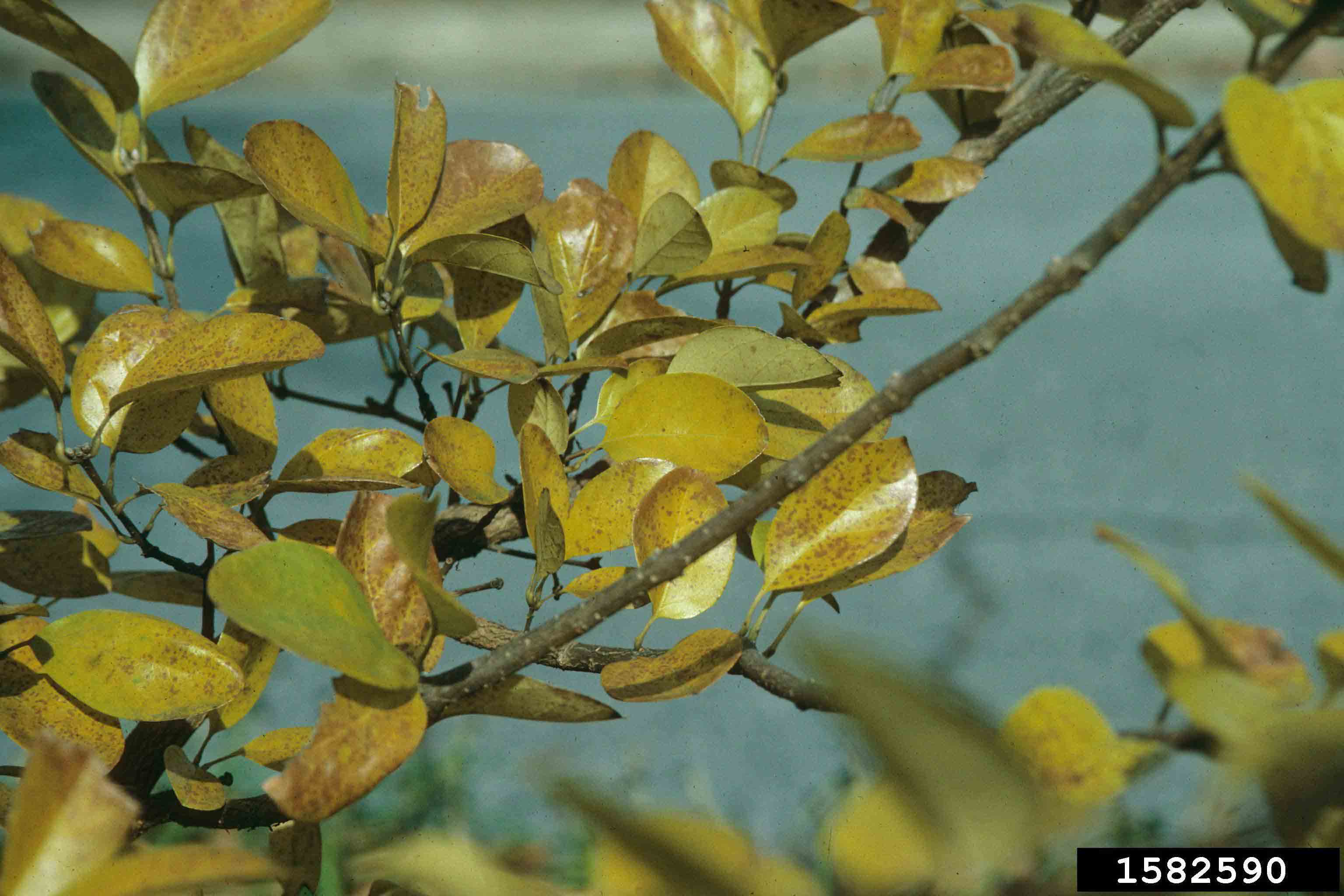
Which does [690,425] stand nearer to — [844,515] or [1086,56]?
[844,515]

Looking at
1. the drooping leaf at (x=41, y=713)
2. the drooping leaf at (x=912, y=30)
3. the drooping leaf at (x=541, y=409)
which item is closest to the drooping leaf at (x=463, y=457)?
the drooping leaf at (x=541, y=409)

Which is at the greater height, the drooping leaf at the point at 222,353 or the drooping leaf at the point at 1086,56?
the drooping leaf at the point at 1086,56

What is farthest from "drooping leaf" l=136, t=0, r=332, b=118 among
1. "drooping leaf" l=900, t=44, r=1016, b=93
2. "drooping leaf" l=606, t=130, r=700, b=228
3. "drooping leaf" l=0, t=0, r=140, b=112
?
"drooping leaf" l=900, t=44, r=1016, b=93

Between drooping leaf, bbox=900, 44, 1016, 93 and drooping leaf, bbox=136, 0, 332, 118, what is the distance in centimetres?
22

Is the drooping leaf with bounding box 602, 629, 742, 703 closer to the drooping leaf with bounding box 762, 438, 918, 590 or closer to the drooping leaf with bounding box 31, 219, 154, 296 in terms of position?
the drooping leaf with bounding box 762, 438, 918, 590

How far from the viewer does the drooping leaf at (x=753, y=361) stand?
35 centimetres

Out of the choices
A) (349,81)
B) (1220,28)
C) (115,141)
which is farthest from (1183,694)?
(1220,28)

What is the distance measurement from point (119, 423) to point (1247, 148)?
334 mm

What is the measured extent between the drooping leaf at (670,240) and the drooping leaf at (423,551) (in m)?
0.16

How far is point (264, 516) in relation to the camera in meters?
0.44

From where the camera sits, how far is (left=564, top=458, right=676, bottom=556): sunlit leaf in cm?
38

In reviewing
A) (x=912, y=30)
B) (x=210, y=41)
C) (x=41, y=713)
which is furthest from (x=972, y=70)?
(x=41, y=713)

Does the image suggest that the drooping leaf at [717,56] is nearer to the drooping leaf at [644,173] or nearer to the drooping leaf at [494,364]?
the drooping leaf at [644,173]

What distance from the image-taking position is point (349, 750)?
274 millimetres
